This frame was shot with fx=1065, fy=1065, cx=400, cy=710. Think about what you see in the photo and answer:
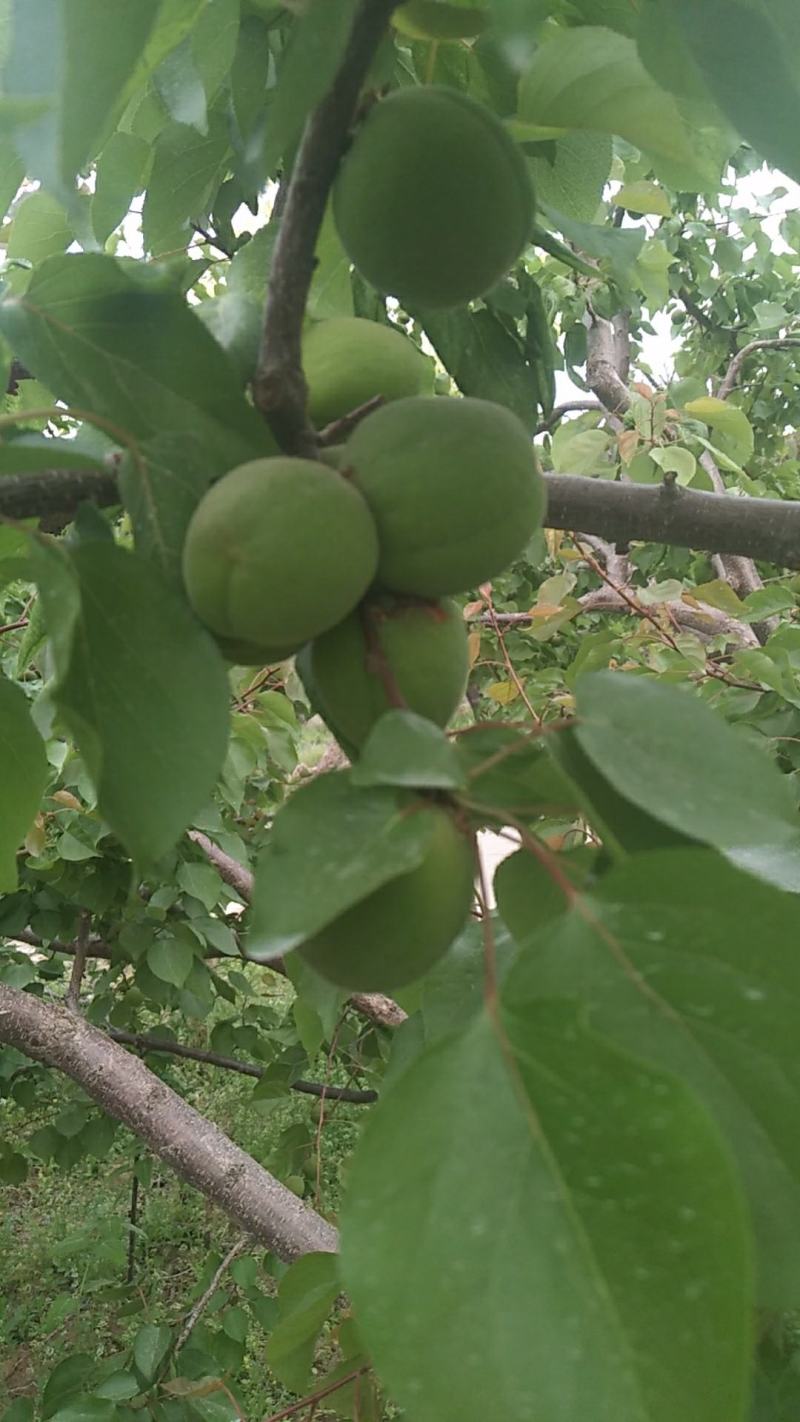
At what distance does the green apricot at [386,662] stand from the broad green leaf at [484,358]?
287 mm

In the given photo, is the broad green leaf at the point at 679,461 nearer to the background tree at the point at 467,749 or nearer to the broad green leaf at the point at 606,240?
the background tree at the point at 467,749

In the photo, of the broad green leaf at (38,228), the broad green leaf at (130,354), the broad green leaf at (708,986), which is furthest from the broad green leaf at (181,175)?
the broad green leaf at (708,986)

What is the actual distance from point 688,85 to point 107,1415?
1706 millimetres

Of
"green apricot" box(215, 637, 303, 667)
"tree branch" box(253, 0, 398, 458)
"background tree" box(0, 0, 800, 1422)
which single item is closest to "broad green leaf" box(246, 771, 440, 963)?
"background tree" box(0, 0, 800, 1422)

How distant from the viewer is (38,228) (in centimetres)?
119

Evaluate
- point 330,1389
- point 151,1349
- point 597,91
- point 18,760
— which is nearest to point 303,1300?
point 330,1389

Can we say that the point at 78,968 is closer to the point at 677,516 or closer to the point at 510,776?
the point at 677,516

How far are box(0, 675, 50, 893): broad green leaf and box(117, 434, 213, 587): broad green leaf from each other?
0.21m

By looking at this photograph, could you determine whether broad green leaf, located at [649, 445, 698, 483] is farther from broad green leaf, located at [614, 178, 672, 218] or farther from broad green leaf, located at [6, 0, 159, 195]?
broad green leaf, located at [6, 0, 159, 195]

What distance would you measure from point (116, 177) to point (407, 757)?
2.50 feet

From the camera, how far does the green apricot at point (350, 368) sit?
676mm

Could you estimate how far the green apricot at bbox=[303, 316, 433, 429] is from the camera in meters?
0.68

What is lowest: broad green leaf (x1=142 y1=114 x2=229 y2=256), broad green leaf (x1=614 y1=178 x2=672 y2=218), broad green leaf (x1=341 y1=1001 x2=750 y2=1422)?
broad green leaf (x1=341 y1=1001 x2=750 y2=1422)

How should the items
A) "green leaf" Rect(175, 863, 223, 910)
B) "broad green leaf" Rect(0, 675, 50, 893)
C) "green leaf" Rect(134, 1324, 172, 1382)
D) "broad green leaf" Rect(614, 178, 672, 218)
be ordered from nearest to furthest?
"broad green leaf" Rect(0, 675, 50, 893) → "broad green leaf" Rect(614, 178, 672, 218) → "green leaf" Rect(134, 1324, 172, 1382) → "green leaf" Rect(175, 863, 223, 910)
